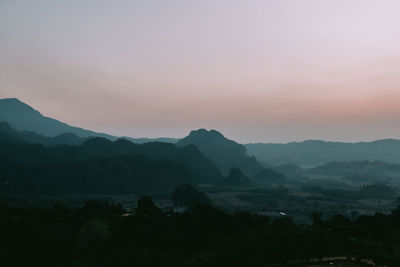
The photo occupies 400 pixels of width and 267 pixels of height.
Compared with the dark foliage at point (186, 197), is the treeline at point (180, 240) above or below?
above

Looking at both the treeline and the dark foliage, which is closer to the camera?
the treeline

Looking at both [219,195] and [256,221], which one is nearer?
[256,221]

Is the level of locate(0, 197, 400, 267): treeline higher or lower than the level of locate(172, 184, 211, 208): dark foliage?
higher

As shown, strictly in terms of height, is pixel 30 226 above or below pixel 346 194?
above

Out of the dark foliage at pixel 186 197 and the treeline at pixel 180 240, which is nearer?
the treeline at pixel 180 240

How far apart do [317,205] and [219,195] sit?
2280 inches

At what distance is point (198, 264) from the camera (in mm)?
27609

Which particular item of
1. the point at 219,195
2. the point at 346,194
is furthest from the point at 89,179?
the point at 346,194

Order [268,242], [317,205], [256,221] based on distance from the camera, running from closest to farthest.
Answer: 1. [268,242]
2. [256,221]
3. [317,205]

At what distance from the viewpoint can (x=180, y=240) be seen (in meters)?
37.6

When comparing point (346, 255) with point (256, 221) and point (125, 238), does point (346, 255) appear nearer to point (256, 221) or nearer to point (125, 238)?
point (256, 221)

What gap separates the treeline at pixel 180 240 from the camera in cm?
2892

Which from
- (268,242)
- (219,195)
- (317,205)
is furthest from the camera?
(219,195)

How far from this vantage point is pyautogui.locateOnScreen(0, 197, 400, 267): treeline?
28922 millimetres
